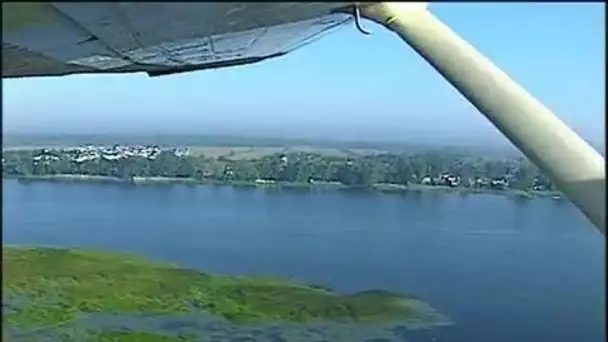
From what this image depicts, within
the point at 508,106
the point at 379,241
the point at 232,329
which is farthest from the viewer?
the point at 379,241

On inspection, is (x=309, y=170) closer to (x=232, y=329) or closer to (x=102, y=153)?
(x=232, y=329)

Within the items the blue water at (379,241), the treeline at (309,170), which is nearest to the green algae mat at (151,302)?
the blue water at (379,241)

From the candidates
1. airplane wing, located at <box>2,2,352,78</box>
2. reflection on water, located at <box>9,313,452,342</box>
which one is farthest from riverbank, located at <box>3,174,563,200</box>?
airplane wing, located at <box>2,2,352,78</box>

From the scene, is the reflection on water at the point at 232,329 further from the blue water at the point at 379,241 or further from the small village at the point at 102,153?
the small village at the point at 102,153

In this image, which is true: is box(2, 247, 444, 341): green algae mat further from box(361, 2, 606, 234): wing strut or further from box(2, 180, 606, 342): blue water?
box(361, 2, 606, 234): wing strut

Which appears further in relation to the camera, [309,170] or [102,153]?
[309,170]

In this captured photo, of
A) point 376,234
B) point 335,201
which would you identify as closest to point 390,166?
point 376,234

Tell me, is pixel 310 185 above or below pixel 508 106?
above

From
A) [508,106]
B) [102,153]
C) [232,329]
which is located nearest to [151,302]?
[232,329]
